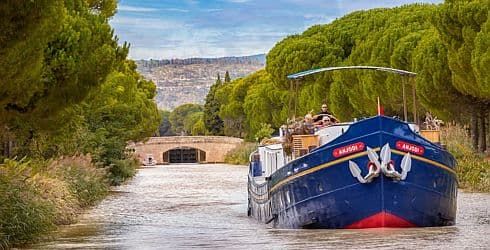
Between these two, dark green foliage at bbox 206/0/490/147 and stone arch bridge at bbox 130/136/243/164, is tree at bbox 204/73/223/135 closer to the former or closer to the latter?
stone arch bridge at bbox 130/136/243/164

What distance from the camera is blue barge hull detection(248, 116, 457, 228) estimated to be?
1892 cm

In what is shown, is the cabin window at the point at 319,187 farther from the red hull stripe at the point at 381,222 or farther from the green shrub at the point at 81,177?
the green shrub at the point at 81,177

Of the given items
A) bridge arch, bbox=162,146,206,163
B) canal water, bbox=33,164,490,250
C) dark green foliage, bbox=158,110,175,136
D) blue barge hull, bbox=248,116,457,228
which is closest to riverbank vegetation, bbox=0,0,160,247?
canal water, bbox=33,164,490,250

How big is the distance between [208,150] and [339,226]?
83.9m

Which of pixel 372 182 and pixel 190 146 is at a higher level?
pixel 190 146

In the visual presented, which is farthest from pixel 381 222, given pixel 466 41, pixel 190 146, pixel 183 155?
pixel 183 155

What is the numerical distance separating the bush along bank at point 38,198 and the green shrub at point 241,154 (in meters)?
49.7

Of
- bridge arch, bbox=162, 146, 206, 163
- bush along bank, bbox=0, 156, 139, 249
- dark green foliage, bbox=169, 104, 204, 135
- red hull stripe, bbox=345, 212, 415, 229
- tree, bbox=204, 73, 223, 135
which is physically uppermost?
dark green foliage, bbox=169, 104, 204, 135

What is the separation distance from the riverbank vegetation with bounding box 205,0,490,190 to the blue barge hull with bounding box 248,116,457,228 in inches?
115

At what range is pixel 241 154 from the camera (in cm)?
8575

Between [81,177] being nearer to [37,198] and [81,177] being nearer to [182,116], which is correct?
[37,198]

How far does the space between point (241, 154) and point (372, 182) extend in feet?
219

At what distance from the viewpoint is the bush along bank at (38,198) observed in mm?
17281

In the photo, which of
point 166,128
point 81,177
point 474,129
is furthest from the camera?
point 166,128
